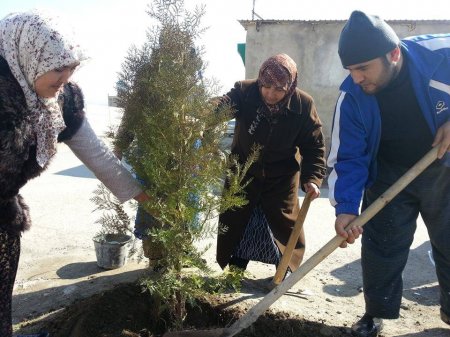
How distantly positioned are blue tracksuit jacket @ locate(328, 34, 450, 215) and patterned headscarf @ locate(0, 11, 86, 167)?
1750mm

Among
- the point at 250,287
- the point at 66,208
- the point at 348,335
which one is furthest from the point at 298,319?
the point at 66,208

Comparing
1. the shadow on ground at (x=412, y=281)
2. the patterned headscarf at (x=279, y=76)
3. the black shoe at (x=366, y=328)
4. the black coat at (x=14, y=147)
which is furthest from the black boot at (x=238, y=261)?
the black coat at (x=14, y=147)

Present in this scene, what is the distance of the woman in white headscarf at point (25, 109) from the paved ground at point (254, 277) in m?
0.63

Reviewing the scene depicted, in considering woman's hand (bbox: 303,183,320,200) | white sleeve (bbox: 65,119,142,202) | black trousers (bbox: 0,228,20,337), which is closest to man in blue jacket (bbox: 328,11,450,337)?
woman's hand (bbox: 303,183,320,200)

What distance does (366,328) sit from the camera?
326 centimetres

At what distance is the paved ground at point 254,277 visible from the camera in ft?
11.7

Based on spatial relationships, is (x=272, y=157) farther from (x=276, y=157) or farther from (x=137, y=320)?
(x=137, y=320)

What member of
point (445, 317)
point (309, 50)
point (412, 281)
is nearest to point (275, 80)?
point (445, 317)

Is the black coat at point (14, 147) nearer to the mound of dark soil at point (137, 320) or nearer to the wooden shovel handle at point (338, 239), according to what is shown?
the mound of dark soil at point (137, 320)

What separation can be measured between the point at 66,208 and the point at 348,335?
512 centimetres

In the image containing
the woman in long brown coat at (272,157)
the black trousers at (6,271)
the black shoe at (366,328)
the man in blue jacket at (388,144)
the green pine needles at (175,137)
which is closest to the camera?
the black trousers at (6,271)

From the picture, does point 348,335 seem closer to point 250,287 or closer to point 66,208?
point 250,287

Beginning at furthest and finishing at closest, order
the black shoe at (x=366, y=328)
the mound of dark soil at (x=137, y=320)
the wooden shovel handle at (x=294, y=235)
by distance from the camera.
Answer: the wooden shovel handle at (x=294, y=235)
the black shoe at (x=366, y=328)
the mound of dark soil at (x=137, y=320)

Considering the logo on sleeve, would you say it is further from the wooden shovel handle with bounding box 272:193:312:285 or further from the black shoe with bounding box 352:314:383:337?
the black shoe with bounding box 352:314:383:337
